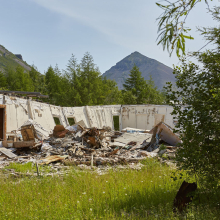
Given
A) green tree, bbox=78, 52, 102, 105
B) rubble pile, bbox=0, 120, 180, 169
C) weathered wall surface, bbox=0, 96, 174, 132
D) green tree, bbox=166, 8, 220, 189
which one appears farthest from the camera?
green tree, bbox=78, 52, 102, 105

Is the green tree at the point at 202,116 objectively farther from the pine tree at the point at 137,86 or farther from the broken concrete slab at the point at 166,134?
the pine tree at the point at 137,86

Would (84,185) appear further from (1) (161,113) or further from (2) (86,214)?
(1) (161,113)

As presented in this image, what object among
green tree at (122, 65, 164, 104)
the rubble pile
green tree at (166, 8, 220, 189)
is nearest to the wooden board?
the rubble pile

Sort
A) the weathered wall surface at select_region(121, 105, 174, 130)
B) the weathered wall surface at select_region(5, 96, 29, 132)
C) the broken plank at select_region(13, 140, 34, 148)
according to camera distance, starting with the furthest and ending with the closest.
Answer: the weathered wall surface at select_region(121, 105, 174, 130), the weathered wall surface at select_region(5, 96, 29, 132), the broken plank at select_region(13, 140, 34, 148)

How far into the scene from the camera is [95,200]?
417 cm

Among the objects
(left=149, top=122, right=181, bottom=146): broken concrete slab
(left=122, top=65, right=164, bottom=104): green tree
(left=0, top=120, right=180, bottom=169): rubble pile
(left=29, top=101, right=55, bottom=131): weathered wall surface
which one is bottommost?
(left=0, top=120, right=180, bottom=169): rubble pile

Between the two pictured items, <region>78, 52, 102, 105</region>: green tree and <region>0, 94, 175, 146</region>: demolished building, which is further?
<region>78, 52, 102, 105</region>: green tree

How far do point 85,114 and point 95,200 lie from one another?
18907 mm

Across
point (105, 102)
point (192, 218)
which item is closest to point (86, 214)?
point (192, 218)

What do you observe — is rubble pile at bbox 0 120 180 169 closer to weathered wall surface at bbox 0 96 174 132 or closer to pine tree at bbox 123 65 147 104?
weathered wall surface at bbox 0 96 174 132

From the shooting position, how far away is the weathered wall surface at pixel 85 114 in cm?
1567

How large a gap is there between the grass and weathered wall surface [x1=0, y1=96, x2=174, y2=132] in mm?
10826

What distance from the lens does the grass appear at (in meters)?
3.61

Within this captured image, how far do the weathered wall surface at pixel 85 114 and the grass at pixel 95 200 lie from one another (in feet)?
35.5
